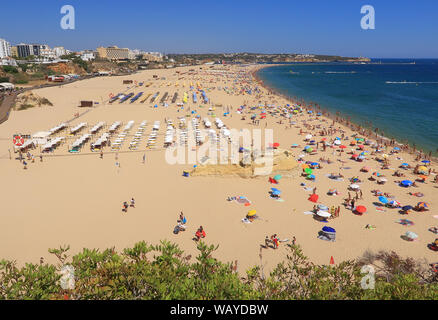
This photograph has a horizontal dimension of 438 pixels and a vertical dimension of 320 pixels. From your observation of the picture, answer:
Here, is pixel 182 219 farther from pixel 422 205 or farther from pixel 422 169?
pixel 422 169

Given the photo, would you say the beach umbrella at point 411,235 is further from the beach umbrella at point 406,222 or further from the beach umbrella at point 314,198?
the beach umbrella at point 314,198

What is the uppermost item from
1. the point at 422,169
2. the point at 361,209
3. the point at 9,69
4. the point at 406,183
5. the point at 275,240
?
the point at 9,69

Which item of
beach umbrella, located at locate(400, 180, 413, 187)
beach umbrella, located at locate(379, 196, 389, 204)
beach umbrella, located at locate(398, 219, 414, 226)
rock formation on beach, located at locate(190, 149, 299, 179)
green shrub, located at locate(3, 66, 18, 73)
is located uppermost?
green shrub, located at locate(3, 66, 18, 73)

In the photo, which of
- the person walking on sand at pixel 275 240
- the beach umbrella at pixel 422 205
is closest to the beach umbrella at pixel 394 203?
the beach umbrella at pixel 422 205

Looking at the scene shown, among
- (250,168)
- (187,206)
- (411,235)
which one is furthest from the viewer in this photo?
(250,168)

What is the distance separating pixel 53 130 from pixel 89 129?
10.2 feet

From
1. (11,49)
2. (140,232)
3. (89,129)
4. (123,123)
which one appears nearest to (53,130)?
(89,129)

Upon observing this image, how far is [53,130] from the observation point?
25344mm

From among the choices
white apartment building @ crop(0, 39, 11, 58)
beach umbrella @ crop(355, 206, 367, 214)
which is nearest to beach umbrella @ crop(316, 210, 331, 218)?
beach umbrella @ crop(355, 206, 367, 214)

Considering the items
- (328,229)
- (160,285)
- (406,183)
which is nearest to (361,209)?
(328,229)

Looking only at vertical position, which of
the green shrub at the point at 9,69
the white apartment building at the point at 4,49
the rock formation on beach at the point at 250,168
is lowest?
the rock formation on beach at the point at 250,168

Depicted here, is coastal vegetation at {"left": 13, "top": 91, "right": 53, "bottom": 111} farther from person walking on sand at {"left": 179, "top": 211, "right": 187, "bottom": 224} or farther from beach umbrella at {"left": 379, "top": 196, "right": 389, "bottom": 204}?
beach umbrella at {"left": 379, "top": 196, "right": 389, "bottom": 204}

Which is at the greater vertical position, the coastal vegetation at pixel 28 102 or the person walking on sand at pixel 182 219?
the coastal vegetation at pixel 28 102

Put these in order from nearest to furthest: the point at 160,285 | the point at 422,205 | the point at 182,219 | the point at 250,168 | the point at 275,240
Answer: the point at 160,285, the point at 275,240, the point at 182,219, the point at 422,205, the point at 250,168
